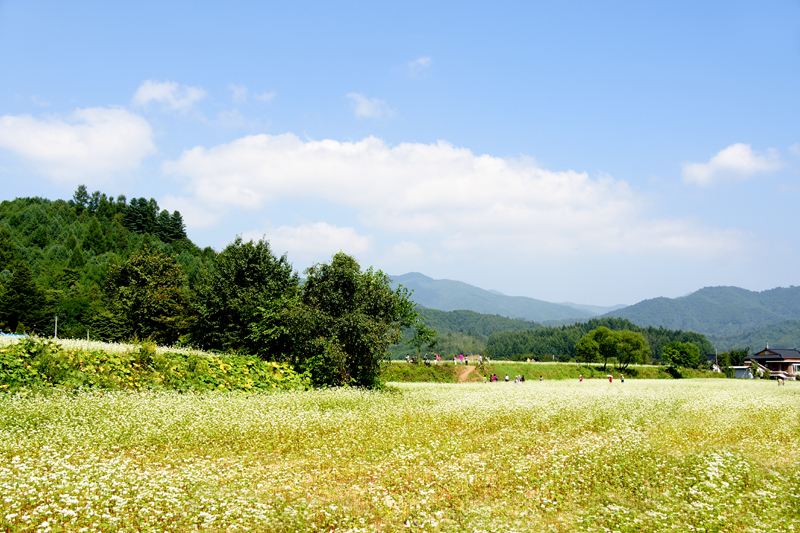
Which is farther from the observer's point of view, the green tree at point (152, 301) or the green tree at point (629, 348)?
the green tree at point (629, 348)

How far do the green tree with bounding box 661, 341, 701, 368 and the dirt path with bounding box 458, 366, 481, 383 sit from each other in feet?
150

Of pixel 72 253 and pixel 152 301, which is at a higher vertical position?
pixel 72 253

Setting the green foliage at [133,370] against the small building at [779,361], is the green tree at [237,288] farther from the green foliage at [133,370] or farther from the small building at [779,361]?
the small building at [779,361]

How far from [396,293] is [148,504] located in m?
19.1

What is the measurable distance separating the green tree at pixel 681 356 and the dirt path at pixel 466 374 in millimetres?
45604

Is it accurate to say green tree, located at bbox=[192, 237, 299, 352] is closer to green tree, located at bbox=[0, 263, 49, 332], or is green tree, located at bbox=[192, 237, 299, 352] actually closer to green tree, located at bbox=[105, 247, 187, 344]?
green tree, located at bbox=[105, 247, 187, 344]

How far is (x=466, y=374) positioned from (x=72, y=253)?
96.5m

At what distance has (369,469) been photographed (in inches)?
388

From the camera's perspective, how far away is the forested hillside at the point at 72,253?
2785 inches

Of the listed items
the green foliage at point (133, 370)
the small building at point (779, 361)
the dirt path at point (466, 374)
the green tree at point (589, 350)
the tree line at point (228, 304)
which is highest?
the tree line at point (228, 304)

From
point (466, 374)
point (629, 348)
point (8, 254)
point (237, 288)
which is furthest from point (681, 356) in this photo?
point (8, 254)

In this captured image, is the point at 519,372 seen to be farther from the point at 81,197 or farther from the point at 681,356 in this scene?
the point at 81,197

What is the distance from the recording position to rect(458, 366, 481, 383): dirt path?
62.0 meters

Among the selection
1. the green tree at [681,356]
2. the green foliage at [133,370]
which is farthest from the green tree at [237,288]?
the green tree at [681,356]
